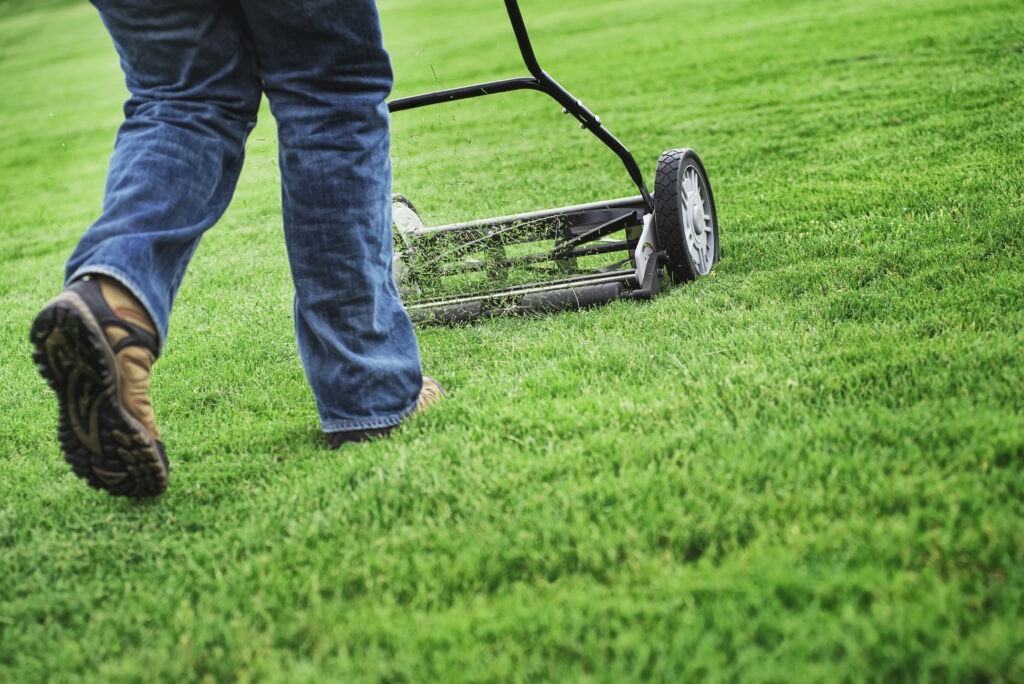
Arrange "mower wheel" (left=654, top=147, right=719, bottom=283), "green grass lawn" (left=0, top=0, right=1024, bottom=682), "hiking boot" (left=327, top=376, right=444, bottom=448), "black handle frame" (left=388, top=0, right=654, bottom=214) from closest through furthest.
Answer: "green grass lawn" (left=0, top=0, right=1024, bottom=682) → "hiking boot" (left=327, top=376, right=444, bottom=448) → "black handle frame" (left=388, top=0, right=654, bottom=214) → "mower wheel" (left=654, top=147, right=719, bottom=283)

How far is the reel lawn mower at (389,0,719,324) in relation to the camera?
3240 mm

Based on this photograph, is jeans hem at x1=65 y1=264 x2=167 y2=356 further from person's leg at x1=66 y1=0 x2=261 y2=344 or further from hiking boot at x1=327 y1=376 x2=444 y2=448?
hiking boot at x1=327 y1=376 x2=444 y2=448

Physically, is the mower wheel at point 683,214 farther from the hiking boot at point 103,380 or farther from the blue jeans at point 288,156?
the hiking boot at point 103,380

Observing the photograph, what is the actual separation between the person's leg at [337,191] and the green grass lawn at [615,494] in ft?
0.52

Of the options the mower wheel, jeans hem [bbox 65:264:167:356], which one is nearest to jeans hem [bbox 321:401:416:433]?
jeans hem [bbox 65:264:167:356]

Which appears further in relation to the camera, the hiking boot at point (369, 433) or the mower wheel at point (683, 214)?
the mower wheel at point (683, 214)

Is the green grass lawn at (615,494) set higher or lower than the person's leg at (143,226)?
lower

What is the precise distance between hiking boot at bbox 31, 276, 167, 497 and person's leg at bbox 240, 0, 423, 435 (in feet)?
1.26

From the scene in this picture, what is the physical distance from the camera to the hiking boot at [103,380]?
1.66 m

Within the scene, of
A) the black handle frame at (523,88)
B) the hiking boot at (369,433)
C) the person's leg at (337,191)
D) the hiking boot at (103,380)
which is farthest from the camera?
the black handle frame at (523,88)

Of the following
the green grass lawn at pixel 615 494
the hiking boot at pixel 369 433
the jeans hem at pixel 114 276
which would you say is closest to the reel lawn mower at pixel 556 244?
the green grass lawn at pixel 615 494

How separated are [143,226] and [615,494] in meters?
1.03

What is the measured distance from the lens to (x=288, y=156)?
2.03 meters

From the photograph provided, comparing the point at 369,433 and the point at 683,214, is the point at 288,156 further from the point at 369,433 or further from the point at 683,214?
the point at 683,214
